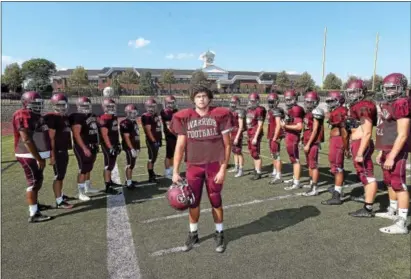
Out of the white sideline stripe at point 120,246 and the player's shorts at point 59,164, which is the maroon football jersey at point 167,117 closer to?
the white sideline stripe at point 120,246

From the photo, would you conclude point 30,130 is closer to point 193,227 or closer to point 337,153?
point 193,227

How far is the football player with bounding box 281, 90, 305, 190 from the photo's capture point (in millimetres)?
6812

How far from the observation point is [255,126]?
816cm

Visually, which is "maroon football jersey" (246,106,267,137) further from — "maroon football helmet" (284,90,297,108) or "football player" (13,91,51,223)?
"football player" (13,91,51,223)

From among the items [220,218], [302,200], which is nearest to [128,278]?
[220,218]

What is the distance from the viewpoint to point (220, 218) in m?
4.34

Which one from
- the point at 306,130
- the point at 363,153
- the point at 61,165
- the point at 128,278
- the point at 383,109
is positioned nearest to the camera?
the point at 128,278

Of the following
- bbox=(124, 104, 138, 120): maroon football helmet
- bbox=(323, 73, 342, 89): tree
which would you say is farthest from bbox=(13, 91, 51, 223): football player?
bbox=(323, 73, 342, 89): tree

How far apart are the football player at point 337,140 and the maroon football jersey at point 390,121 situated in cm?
94

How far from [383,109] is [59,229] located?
5.86 meters

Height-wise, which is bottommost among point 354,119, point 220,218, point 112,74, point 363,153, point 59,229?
point 59,229

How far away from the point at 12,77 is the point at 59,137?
258 ft

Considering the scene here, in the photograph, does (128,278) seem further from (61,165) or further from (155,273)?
(61,165)

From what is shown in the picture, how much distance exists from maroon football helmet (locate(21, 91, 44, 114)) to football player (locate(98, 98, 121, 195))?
5.54ft
